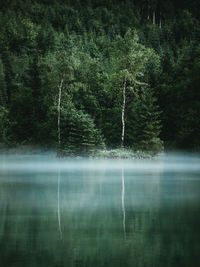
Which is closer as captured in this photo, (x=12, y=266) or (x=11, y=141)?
(x=12, y=266)

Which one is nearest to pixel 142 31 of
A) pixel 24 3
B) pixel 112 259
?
pixel 24 3

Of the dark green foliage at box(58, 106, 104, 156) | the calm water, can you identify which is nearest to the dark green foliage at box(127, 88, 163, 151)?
the dark green foliage at box(58, 106, 104, 156)

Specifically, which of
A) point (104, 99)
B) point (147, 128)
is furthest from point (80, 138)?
point (104, 99)

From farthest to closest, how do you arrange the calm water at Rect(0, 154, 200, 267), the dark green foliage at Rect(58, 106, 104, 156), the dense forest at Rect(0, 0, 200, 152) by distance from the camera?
the dense forest at Rect(0, 0, 200, 152) < the dark green foliage at Rect(58, 106, 104, 156) < the calm water at Rect(0, 154, 200, 267)

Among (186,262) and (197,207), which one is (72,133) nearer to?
(197,207)

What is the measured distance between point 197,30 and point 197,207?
94.4 metres

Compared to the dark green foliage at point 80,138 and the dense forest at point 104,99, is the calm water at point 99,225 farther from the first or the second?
the dense forest at point 104,99

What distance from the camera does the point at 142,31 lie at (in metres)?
112

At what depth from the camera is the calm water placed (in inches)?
380

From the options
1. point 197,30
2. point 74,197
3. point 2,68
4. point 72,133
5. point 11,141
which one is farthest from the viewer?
point 197,30

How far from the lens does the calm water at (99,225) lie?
964 centimetres

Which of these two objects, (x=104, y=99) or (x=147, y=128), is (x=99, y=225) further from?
(x=104, y=99)

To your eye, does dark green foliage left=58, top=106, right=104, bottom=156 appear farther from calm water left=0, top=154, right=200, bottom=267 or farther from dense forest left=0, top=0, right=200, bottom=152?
calm water left=0, top=154, right=200, bottom=267

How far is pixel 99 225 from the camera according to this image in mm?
12945
